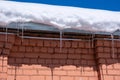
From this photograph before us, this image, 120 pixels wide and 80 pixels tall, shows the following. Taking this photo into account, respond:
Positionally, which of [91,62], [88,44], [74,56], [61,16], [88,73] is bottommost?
[88,73]

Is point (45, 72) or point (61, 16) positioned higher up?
point (61, 16)

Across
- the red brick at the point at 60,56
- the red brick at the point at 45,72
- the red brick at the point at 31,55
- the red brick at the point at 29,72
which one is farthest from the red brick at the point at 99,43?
the red brick at the point at 29,72

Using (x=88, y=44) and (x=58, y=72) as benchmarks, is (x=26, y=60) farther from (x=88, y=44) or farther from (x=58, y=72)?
(x=88, y=44)

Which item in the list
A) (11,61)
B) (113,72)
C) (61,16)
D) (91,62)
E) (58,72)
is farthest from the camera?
(91,62)

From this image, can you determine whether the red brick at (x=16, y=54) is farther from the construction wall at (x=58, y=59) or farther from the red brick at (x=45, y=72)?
the red brick at (x=45, y=72)

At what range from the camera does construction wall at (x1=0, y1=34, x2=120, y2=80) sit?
4.14m

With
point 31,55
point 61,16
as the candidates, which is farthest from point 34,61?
point 61,16

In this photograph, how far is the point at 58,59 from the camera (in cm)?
437

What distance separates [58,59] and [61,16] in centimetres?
77

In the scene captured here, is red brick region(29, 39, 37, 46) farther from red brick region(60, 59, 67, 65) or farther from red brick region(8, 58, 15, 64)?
red brick region(60, 59, 67, 65)

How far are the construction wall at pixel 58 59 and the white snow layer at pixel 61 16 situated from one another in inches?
14.6

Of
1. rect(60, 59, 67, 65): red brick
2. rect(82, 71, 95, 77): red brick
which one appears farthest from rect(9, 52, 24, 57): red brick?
rect(82, 71, 95, 77): red brick

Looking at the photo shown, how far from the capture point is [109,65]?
4.41 m

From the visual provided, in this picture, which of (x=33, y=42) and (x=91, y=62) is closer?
(x=33, y=42)
